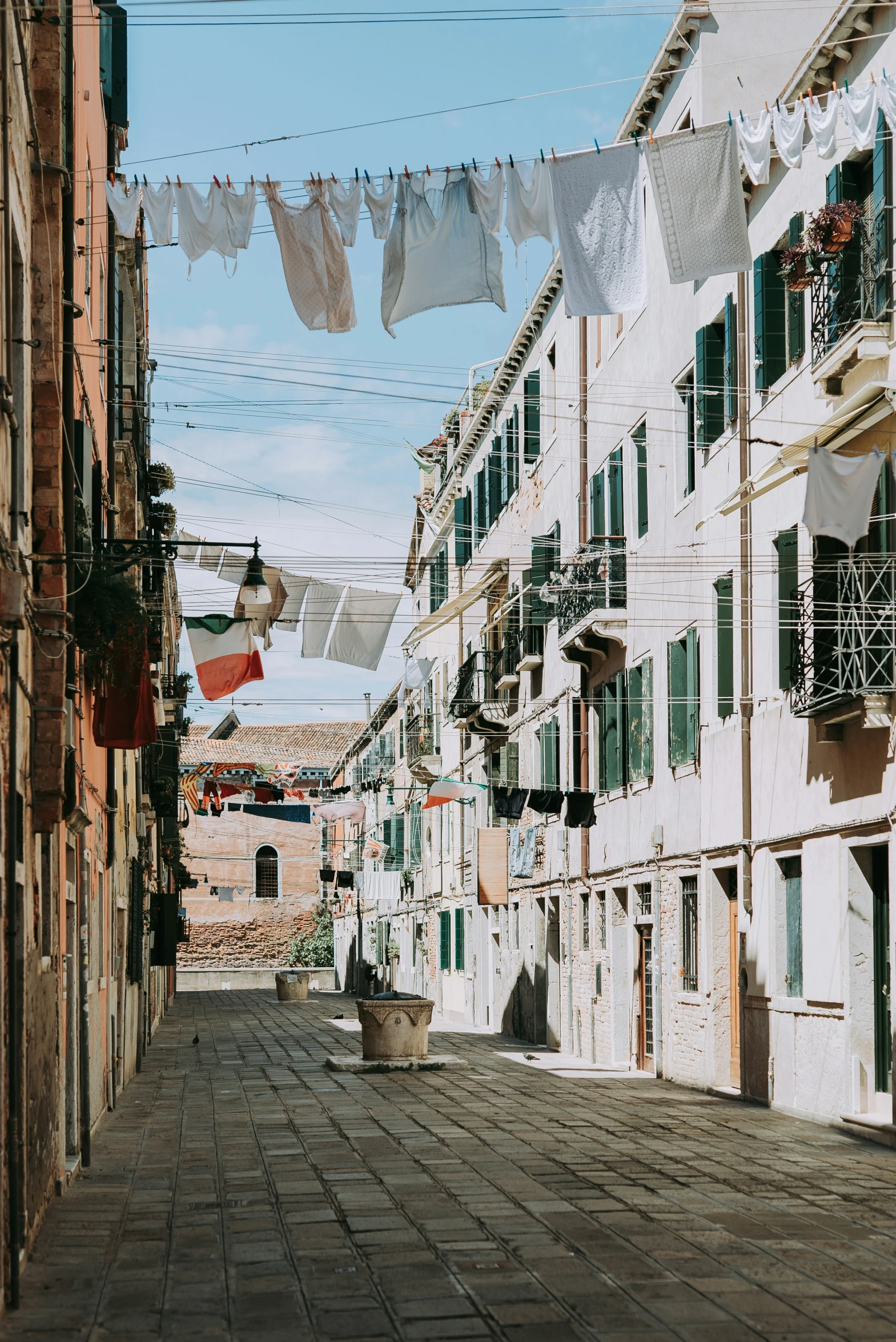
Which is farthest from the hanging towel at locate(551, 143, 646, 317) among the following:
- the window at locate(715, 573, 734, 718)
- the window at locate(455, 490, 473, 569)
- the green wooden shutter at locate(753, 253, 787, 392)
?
the window at locate(455, 490, 473, 569)

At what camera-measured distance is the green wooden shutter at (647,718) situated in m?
23.0

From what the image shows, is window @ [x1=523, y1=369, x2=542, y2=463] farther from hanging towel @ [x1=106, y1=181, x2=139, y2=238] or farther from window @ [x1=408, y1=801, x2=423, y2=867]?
hanging towel @ [x1=106, y1=181, x2=139, y2=238]

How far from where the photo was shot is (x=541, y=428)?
3155 centimetres

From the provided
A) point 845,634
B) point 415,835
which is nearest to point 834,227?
point 845,634

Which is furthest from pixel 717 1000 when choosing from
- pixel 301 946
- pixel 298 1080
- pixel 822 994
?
pixel 301 946

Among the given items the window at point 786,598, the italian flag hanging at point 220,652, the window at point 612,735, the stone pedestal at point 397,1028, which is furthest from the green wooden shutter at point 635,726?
the italian flag hanging at point 220,652

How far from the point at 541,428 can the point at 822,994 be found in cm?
1709

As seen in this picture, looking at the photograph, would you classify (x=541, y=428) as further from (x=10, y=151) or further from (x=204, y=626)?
(x=10, y=151)

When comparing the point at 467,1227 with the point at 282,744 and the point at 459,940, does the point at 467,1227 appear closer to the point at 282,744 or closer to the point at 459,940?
the point at 459,940

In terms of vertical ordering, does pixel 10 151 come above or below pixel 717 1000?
above

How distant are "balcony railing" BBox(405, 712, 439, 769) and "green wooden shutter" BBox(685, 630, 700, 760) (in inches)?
979

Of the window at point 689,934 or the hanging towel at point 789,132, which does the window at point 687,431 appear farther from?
the hanging towel at point 789,132

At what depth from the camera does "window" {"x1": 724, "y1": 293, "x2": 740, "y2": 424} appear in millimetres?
19406

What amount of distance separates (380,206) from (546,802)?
15.9 metres
